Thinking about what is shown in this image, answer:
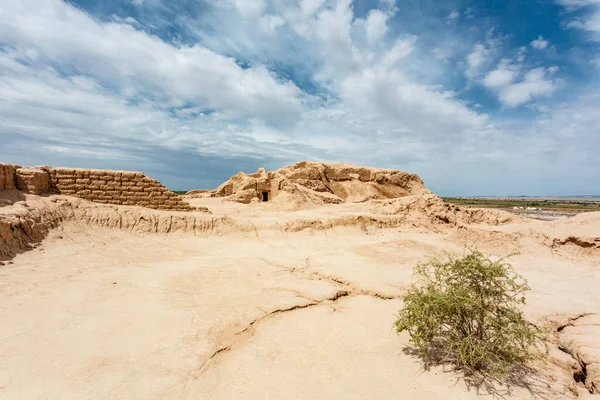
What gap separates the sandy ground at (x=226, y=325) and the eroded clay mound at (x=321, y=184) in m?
12.7

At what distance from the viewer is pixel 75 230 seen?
32.9 feet

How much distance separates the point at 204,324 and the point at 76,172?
33.0ft

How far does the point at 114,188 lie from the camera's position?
1208 cm

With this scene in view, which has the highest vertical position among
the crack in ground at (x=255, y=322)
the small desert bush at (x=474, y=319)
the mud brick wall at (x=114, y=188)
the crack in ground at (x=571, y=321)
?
the mud brick wall at (x=114, y=188)

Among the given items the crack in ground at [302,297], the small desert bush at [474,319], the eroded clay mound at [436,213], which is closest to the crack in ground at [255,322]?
the crack in ground at [302,297]

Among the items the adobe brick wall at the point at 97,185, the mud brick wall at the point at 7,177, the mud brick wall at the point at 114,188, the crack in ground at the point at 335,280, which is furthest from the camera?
the mud brick wall at the point at 114,188

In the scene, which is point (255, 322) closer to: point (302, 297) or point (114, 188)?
point (302, 297)

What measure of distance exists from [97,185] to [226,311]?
373 inches

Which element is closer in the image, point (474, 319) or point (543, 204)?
point (474, 319)

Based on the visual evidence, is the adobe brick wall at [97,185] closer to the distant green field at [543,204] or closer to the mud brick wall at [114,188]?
the mud brick wall at [114,188]

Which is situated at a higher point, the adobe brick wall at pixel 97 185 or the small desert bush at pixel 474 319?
the adobe brick wall at pixel 97 185

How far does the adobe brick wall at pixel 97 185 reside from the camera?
10438 millimetres

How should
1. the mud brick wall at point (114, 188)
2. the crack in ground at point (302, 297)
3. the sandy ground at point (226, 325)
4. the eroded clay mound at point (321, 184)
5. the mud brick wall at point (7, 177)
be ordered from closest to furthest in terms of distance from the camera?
the sandy ground at point (226, 325) < the crack in ground at point (302, 297) < the mud brick wall at point (7, 177) < the mud brick wall at point (114, 188) < the eroded clay mound at point (321, 184)

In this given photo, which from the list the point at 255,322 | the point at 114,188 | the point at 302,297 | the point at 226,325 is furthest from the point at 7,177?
the point at 302,297
